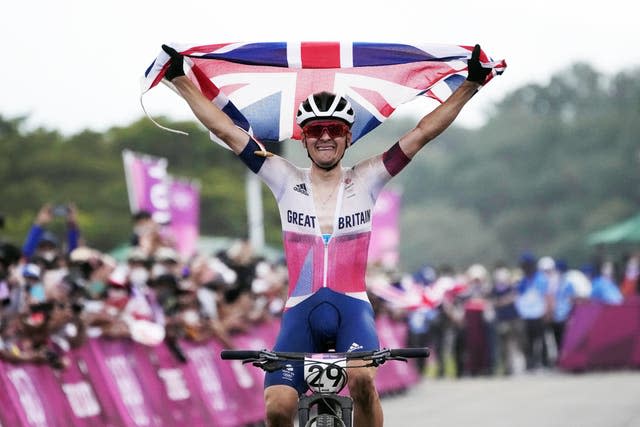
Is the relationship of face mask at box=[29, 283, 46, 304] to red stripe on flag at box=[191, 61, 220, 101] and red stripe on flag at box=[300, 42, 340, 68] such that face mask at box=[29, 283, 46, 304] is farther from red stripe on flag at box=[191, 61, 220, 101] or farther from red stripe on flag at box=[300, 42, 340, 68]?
red stripe on flag at box=[300, 42, 340, 68]

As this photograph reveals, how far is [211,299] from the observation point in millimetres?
18891

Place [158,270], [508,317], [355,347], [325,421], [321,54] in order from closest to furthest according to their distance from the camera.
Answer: [325,421]
[355,347]
[321,54]
[158,270]
[508,317]

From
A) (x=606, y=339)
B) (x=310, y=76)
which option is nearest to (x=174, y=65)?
(x=310, y=76)

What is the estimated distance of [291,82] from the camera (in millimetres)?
10938

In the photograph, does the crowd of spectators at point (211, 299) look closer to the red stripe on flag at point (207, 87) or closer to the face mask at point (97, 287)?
the face mask at point (97, 287)

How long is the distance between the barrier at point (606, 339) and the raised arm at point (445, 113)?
2049cm

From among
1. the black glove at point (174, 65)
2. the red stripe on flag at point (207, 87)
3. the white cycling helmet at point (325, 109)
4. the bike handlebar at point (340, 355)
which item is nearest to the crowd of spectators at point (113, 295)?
the red stripe on flag at point (207, 87)

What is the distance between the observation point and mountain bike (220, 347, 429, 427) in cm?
838

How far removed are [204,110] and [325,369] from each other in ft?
7.13

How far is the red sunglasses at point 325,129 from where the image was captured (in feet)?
31.0

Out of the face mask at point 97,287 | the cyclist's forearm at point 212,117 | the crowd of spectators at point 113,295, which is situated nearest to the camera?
the cyclist's forearm at point 212,117

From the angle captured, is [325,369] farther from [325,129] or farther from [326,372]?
[325,129]

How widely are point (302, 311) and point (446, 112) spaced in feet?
5.22

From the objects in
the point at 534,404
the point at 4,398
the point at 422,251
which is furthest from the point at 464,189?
the point at 4,398
